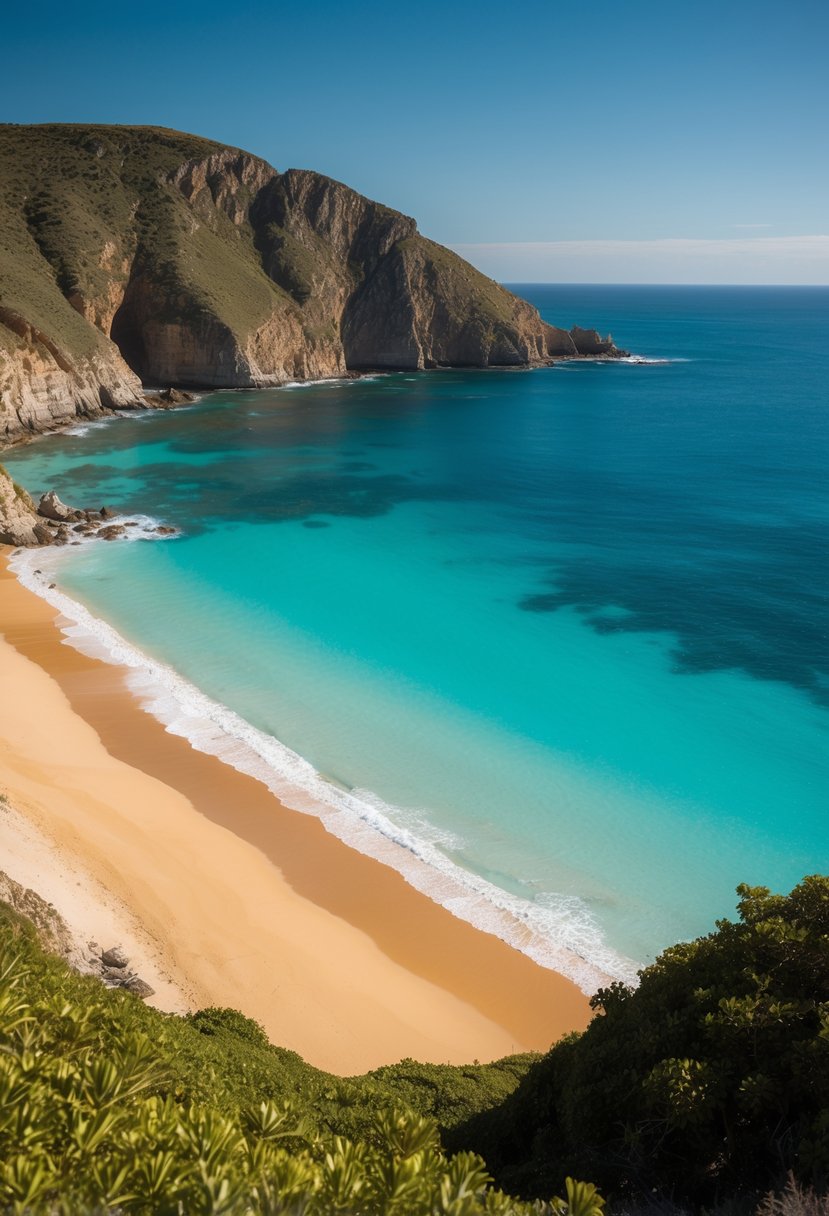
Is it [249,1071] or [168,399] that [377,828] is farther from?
[168,399]

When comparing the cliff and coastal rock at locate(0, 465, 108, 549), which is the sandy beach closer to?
coastal rock at locate(0, 465, 108, 549)

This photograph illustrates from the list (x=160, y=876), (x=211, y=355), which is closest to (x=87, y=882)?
(x=160, y=876)

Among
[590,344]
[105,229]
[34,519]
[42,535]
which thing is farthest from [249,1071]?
[590,344]

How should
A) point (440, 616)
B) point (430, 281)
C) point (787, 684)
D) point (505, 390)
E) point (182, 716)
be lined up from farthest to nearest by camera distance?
point (430, 281)
point (505, 390)
point (440, 616)
point (787, 684)
point (182, 716)

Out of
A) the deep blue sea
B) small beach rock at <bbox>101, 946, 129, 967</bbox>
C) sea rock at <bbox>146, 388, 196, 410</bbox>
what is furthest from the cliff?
small beach rock at <bbox>101, 946, 129, 967</bbox>

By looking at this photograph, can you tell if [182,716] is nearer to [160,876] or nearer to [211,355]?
[160,876]

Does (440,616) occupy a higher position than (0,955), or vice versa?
(0,955)
